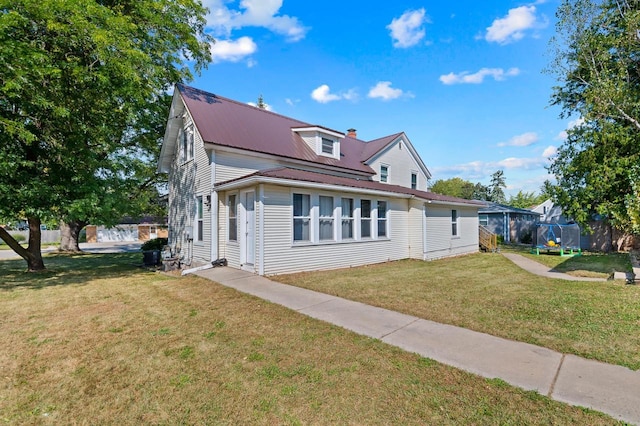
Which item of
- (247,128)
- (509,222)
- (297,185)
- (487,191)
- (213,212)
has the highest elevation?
(487,191)

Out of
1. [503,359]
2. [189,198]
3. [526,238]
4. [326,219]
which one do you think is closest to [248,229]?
[326,219]

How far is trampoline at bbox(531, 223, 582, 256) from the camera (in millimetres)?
17328

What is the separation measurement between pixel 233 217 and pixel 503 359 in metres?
9.20

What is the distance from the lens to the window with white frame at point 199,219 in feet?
40.2

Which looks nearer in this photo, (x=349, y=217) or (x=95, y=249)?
(x=349, y=217)

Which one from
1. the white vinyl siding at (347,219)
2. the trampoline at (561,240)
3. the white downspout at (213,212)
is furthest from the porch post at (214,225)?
the trampoline at (561,240)

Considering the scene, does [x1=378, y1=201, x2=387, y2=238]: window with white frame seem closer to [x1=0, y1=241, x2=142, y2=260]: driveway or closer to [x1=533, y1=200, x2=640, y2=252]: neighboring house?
[x1=533, y1=200, x2=640, y2=252]: neighboring house

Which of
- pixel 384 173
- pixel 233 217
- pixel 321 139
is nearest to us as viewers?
pixel 233 217

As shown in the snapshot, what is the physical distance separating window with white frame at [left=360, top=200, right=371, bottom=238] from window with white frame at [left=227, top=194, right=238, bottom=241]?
5.13 m

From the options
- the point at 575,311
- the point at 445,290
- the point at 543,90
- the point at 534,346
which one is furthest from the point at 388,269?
the point at 543,90

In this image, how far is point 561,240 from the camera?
1808cm

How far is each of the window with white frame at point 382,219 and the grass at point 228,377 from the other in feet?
28.2

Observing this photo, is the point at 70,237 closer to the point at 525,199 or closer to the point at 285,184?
the point at 285,184

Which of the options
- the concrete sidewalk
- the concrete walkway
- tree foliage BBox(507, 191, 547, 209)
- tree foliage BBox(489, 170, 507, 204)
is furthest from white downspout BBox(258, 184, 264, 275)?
tree foliage BBox(489, 170, 507, 204)
